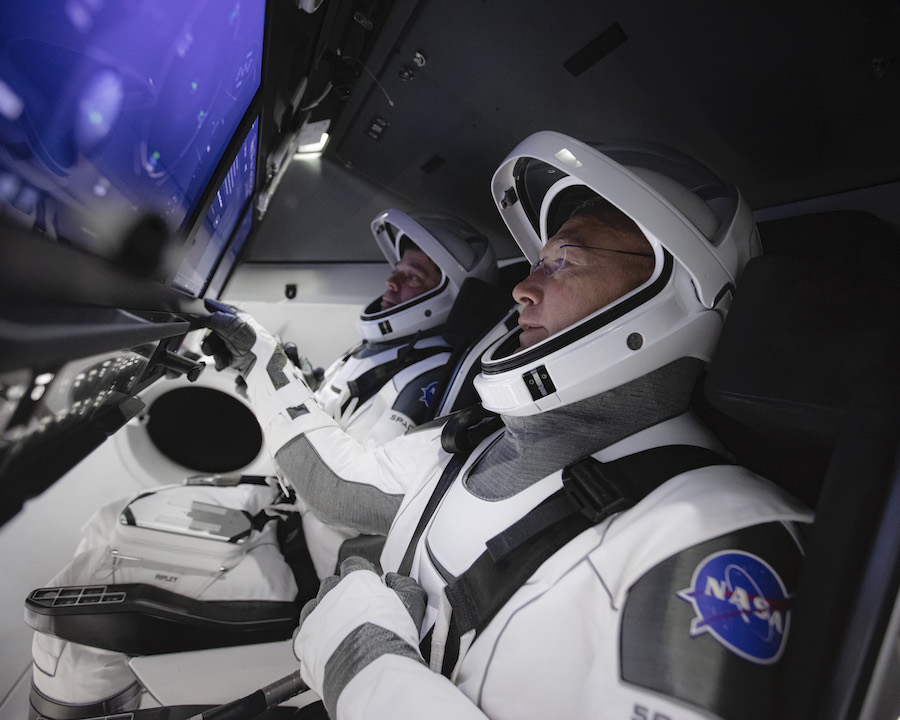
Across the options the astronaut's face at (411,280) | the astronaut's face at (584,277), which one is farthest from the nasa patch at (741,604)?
the astronaut's face at (411,280)

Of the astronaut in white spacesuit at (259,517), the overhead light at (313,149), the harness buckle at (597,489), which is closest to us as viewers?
the harness buckle at (597,489)

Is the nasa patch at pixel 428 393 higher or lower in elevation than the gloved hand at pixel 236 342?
lower

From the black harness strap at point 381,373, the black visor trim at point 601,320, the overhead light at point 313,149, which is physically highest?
the black visor trim at point 601,320

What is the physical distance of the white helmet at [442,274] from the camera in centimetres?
234

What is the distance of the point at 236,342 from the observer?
1.88 meters

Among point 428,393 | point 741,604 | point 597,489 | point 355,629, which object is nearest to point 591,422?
point 597,489

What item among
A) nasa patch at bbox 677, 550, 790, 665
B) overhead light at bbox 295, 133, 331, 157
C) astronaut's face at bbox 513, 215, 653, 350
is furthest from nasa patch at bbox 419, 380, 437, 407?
overhead light at bbox 295, 133, 331, 157

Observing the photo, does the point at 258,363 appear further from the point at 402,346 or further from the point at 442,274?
the point at 442,274

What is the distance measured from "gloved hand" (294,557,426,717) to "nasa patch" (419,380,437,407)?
0.98m

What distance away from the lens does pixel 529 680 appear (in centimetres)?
79

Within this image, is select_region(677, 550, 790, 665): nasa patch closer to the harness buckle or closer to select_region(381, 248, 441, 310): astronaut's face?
the harness buckle

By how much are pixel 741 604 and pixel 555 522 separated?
35cm

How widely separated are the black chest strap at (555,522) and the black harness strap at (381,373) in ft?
4.37

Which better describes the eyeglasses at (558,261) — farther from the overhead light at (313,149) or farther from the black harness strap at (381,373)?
the overhead light at (313,149)
